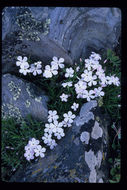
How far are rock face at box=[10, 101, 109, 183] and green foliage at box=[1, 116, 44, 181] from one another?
1.13 ft

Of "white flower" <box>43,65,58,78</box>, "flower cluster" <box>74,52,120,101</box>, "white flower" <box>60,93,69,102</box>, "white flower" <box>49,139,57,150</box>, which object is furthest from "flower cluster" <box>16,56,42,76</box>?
"white flower" <box>49,139,57,150</box>

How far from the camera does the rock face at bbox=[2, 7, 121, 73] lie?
2502mm

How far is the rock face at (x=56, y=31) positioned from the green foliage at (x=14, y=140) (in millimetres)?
891

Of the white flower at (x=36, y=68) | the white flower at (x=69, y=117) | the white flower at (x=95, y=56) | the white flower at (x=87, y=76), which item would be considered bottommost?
the white flower at (x=69, y=117)

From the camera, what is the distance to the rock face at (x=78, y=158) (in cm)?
238

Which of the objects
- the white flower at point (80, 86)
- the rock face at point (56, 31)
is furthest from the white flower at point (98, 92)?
the rock face at point (56, 31)

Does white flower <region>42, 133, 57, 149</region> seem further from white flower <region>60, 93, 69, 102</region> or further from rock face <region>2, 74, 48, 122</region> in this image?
white flower <region>60, 93, 69, 102</region>

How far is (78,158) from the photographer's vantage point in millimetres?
2422

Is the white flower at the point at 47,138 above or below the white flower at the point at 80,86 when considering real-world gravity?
below

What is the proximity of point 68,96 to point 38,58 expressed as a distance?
0.78 metres

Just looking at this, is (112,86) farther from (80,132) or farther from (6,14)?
(6,14)

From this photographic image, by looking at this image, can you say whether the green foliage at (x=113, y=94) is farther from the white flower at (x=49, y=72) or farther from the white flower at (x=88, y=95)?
the white flower at (x=49, y=72)

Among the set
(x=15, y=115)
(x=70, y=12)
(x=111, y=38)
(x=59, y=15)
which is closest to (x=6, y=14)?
(x=59, y=15)

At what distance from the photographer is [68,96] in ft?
10.2
